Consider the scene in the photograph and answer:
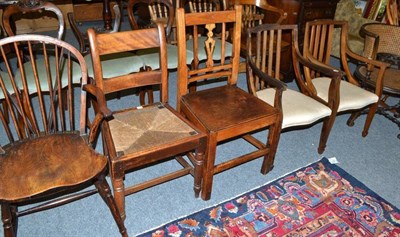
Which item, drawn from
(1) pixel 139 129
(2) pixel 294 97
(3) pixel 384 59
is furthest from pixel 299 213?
(3) pixel 384 59

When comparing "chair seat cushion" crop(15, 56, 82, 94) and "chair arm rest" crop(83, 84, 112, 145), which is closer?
"chair arm rest" crop(83, 84, 112, 145)

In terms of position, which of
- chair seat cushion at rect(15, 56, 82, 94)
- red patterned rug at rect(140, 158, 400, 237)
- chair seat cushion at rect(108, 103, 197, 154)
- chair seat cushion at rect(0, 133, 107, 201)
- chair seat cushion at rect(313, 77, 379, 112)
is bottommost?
red patterned rug at rect(140, 158, 400, 237)

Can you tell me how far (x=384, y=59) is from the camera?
8.93ft

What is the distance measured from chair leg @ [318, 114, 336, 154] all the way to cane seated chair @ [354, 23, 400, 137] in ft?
1.60

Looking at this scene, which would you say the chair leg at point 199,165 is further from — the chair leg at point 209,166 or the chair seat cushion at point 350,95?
the chair seat cushion at point 350,95

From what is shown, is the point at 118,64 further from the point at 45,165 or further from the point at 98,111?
the point at 45,165

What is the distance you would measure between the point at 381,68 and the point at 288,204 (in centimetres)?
124

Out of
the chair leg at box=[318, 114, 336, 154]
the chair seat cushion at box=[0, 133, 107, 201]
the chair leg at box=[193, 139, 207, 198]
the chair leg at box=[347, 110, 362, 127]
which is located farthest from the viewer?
the chair leg at box=[347, 110, 362, 127]

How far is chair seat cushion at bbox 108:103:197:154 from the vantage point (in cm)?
156

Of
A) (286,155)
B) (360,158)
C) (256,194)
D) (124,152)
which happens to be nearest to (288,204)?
(256,194)

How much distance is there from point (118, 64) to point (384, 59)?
2274mm

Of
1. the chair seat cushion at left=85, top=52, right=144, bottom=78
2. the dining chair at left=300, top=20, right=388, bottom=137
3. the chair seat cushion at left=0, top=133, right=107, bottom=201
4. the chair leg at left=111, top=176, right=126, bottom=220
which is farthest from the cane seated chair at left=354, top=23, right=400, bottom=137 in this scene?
the chair seat cushion at left=0, top=133, right=107, bottom=201

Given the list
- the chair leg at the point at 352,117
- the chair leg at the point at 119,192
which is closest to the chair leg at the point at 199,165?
the chair leg at the point at 119,192

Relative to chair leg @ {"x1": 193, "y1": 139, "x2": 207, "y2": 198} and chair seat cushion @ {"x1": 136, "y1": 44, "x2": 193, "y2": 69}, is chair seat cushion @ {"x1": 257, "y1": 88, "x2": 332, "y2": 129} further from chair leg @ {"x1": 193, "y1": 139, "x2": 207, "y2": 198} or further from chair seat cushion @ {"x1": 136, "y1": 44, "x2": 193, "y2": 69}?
chair seat cushion @ {"x1": 136, "y1": 44, "x2": 193, "y2": 69}
